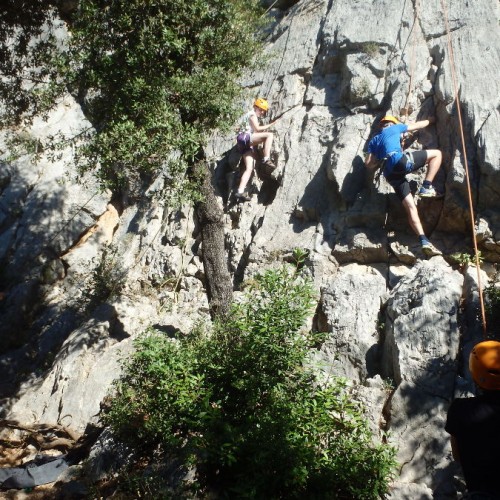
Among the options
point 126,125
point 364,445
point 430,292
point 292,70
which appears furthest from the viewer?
point 292,70

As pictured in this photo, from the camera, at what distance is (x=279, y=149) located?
36.3 ft

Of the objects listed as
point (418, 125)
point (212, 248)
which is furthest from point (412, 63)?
point (212, 248)

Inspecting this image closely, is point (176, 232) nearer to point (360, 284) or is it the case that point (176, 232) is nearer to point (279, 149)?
point (279, 149)

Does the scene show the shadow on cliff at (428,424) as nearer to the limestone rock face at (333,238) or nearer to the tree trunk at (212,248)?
the limestone rock face at (333,238)

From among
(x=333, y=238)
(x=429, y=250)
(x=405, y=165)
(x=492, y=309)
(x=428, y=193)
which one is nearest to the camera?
(x=492, y=309)

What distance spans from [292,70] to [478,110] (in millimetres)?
5180

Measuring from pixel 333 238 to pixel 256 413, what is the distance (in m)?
4.41

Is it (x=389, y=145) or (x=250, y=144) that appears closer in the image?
(x=389, y=145)

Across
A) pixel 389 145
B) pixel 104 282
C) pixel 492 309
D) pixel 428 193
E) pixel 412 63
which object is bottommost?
pixel 492 309

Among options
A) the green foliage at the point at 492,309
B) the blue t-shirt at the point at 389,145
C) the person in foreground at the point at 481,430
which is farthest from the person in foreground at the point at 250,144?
the person in foreground at the point at 481,430

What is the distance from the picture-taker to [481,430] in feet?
11.5

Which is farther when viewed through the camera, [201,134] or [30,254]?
[30,254]

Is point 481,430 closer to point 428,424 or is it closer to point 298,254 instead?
point 428,424

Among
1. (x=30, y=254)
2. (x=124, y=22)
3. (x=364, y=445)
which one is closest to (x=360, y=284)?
(x=364, y=445)
